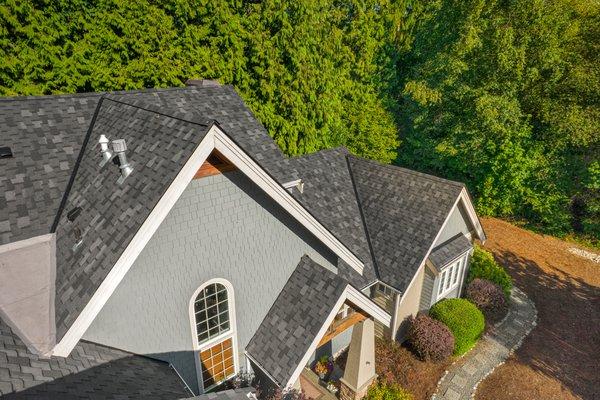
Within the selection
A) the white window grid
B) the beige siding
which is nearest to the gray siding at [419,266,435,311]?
the beige siding

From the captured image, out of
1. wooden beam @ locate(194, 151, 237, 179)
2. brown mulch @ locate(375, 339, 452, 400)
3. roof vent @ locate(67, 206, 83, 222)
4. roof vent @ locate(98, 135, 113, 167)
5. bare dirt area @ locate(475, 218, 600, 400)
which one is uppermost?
wooden beam @ locate(194, 151, 237, 179)

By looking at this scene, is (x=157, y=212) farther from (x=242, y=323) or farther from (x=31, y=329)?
(x=242, y=323)

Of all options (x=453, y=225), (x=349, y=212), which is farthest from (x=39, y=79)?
(x=453, y=225)

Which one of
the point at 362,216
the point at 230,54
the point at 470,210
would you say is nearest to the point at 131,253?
the point at 362,216

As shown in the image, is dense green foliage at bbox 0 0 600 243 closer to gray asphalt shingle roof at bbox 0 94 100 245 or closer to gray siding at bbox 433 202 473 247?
gray asphalt shingle roof at bbox 0 94 100 245

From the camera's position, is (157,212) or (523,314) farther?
(523,314)
